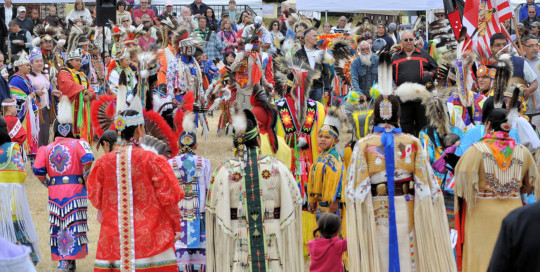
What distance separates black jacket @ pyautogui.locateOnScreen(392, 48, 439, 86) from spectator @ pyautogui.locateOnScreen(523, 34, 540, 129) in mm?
985

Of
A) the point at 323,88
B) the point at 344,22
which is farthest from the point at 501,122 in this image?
the point at 344,22

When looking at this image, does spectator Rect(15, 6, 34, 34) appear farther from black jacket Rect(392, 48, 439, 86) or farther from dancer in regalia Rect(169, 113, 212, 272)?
dancer in regalia Rect(169, 113, 212, 272)

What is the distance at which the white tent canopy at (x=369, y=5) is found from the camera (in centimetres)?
1585

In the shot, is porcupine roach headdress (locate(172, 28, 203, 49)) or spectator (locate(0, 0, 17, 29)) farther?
spectator (locate(0, 0, 17, 29))

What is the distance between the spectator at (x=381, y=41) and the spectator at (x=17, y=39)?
584 cm

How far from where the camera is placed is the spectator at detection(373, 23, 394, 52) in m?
15.4

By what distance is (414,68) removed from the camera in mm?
9391

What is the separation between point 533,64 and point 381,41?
20.7 ft

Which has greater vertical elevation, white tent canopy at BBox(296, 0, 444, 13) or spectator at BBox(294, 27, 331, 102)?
white tent canopy at BBox(296, 0, 444, 13)

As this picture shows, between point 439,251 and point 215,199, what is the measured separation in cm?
134

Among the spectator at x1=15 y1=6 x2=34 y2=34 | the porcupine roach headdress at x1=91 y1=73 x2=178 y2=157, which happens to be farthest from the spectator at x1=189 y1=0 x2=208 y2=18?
the porcupine roach headdress at x1=91 y1=73 x2=178 y2=157

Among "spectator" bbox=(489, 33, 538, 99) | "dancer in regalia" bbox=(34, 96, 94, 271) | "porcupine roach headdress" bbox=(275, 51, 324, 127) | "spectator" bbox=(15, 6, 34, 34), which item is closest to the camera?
"dancer in regalia" bbox=(34, 96, 94, 271)

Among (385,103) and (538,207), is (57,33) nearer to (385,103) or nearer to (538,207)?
(385,103)

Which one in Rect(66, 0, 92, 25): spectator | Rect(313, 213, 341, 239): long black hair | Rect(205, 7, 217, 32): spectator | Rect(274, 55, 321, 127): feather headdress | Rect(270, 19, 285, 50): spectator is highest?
Rect(66, 0, 92, 25): spectator
